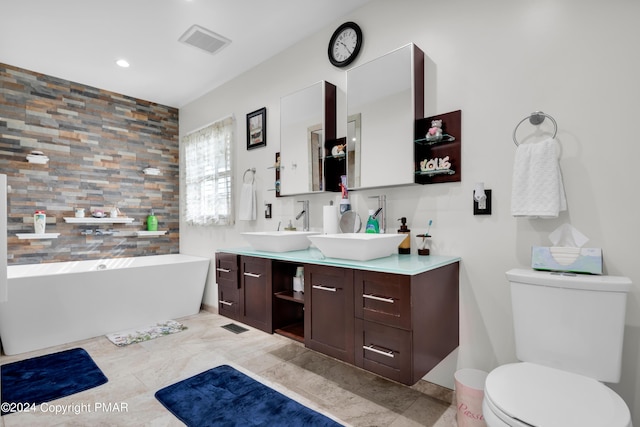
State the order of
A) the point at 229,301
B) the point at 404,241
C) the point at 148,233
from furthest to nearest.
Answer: the point at 148,233, the point at 229,301, the point at 404,241

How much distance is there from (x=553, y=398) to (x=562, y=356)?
0.36 meters

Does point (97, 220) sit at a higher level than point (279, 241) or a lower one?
higher

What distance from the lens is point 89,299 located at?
321cm

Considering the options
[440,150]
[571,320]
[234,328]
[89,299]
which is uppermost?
[440,150]

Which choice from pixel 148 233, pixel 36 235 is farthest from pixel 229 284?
pixel 36 235

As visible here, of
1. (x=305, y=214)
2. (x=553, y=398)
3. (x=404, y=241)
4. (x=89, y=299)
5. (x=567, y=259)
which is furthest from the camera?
(x=89, y=299)

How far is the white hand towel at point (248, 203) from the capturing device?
346 centimetres

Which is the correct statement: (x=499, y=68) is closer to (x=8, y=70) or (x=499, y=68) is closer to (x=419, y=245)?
(x=419, y=245)

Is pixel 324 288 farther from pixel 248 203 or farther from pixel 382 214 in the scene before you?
pixel 248 203

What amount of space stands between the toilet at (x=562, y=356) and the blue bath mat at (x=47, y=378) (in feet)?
8.38

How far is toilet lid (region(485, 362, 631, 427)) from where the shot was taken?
111cm

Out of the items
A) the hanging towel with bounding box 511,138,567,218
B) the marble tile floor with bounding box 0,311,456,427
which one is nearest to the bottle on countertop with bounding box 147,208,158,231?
the marble tile floor with bounding box 0,311,456,427

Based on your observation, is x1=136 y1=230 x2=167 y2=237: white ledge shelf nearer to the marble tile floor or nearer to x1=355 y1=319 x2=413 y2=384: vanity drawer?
the marble tile floor

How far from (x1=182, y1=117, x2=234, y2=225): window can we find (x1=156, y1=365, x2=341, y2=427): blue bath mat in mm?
1824
